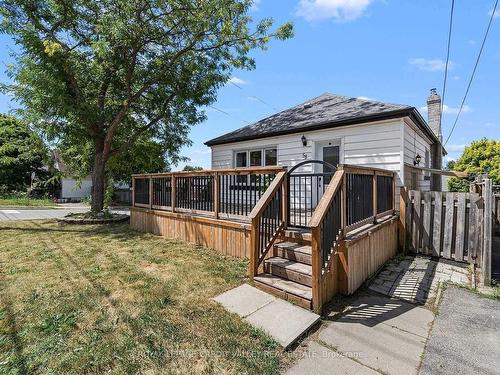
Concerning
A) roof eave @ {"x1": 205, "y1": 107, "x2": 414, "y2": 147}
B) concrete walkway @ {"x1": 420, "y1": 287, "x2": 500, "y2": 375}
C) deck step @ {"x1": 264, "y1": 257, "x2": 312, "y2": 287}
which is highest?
roof eave @ {"x1": 205, "y1": 107, "x2": 414, "y2": 147}

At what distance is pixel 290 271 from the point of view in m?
3.91

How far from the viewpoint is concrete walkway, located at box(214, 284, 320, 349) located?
2873mm

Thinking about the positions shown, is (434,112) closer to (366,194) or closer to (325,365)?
(366,194)

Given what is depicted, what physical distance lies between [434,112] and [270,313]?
40.8ft

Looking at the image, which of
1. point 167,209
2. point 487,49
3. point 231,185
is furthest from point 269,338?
point 487,49

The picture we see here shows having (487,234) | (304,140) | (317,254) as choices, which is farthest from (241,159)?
(487,234)

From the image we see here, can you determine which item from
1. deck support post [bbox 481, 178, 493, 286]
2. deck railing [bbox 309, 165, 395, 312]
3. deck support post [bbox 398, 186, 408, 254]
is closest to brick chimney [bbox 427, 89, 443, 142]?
deck support post [bbox 398, 186, 408, 254]

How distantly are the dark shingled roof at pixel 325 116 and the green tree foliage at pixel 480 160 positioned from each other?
38.9ft

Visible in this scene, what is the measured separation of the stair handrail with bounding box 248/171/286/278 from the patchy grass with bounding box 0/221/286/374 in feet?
1.58

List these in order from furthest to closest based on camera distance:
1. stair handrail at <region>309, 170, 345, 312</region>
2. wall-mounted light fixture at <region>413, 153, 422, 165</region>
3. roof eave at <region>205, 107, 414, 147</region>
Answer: wall-mounted light fixture at <region>413, 153, 422, 165</region>, roof eave at <region>205, 107, 414, 147</region>, stair handrail at <region>309, 170, 345, 312</region>

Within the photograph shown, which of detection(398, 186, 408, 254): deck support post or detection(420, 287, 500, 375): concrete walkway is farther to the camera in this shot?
detection(398, 186, 408, 254): deck support post

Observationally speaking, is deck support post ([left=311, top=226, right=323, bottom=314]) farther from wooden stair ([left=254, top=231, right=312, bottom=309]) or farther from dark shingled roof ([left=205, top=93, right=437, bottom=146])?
dark shingled roof ([left=205, top=93, right=437, bottom=146])

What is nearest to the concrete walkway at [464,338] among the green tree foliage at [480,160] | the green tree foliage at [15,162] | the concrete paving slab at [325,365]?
the concrete paving slab at [325,365]

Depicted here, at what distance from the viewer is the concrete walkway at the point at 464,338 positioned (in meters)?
2.42
